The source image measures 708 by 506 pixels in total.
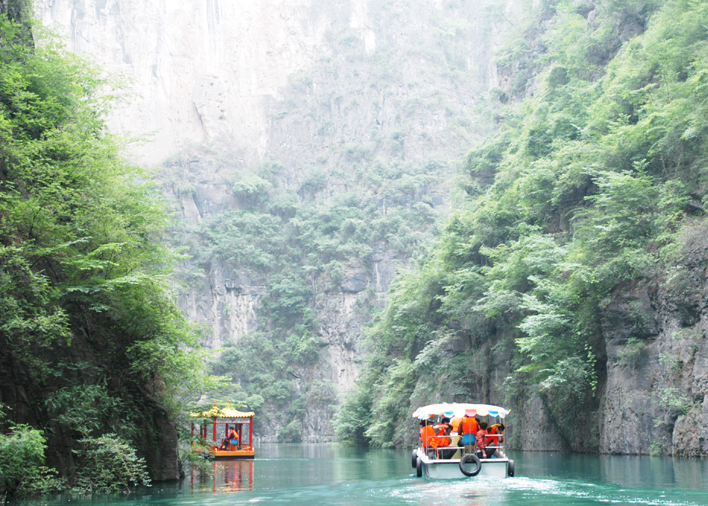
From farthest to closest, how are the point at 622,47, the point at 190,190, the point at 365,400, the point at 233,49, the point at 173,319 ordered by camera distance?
the point at 233,49 → the point at 190,190 → the point at 365,400 → the point at 622,47 → the point at 173,319

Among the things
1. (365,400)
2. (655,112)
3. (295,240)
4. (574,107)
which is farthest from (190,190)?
(655,112)

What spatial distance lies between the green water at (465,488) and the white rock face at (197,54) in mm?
85189

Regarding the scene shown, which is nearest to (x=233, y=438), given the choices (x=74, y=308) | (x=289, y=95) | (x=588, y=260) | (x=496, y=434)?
(x=588, y=260)

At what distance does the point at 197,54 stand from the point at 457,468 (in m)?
100

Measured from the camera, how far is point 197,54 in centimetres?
10694

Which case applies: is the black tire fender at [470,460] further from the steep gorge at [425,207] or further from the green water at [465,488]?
the steep gorge at [425,207]

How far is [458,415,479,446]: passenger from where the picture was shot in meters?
17.7

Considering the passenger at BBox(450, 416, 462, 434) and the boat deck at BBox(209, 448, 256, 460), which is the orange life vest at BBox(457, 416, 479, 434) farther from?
the boat deck at BBox(209, 448, 256, 460)

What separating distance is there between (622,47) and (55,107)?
28.2 metres

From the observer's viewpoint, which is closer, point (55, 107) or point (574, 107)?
point (55, 107)

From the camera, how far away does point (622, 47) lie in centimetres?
3566

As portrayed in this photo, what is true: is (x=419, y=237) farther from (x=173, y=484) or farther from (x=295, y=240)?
(x=173, y=484)

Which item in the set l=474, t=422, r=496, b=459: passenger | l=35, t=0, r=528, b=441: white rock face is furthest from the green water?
l=35, t=0, r=528, b=441: white rock face

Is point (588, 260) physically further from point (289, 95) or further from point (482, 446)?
point (289, 95)
